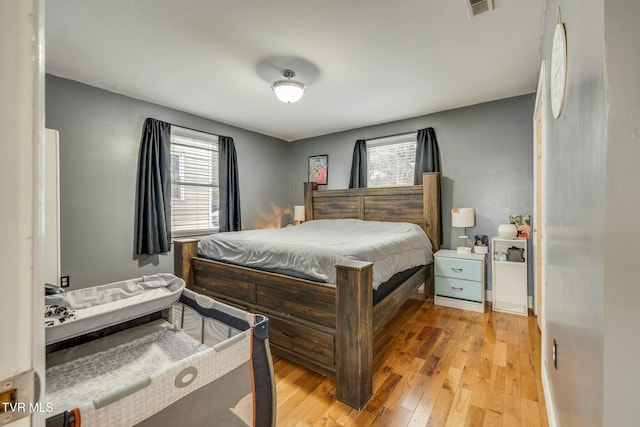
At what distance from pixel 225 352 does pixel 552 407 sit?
1.67 meters

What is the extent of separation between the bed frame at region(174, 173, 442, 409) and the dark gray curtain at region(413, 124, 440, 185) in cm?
139

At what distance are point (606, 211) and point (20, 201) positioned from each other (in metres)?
1.05

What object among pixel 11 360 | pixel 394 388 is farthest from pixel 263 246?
pixel 11 360

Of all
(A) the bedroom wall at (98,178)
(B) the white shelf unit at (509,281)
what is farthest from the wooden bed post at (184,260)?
(B) the white shelf unit at (509,281)

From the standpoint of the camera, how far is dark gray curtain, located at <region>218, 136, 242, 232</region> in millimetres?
4117

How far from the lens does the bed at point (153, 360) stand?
72cm

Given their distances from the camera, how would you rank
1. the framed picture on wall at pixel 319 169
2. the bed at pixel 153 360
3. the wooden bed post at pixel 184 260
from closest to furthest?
the bed at pixel 153 360
the wooden bed post at pixel 184 260
the framed picture on wall at pixel 319 169

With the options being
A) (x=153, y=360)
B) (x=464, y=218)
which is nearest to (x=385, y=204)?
(x=464, y=218)

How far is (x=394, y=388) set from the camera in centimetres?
171

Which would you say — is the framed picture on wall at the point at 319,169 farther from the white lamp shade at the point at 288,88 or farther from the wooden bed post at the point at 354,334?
the wooden bed post at the point at 354,334

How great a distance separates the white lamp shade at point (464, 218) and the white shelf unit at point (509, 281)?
342mm

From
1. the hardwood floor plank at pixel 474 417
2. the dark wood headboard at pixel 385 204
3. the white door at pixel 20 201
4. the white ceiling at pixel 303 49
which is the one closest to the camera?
the white door at pixel 20 201

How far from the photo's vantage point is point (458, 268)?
3025 millimetres

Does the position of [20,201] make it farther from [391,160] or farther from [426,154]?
[391,160]
